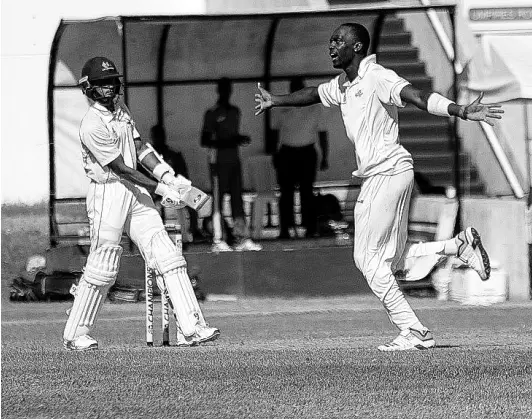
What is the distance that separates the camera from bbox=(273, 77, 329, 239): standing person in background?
2070 cm

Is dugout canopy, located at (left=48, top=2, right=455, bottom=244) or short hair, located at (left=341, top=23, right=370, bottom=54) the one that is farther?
dugout canopy, located at (left=48, top=2, right=455, bottom=244)

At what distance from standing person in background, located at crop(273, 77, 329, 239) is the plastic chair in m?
0.19

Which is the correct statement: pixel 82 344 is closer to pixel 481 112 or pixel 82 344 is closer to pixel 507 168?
pixel 481 112

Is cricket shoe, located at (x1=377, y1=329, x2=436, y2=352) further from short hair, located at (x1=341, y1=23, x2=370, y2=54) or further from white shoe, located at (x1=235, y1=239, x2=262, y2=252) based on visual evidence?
white shoe, located at (x1=235, y1=239, x2=262, y2=252)

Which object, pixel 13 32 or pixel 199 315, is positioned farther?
pixel 13 32

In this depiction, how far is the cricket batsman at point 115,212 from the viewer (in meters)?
11.5

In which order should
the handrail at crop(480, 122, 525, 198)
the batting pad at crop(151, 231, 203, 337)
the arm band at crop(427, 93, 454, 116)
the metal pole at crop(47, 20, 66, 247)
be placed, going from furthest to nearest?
the handrail at crop(480, 122, 525, 198)
the metal pole at crop(47, 20, 66, 247)
the batting pad at crop(151, 231, 203, 337)
the arm band at crop(427, 93, 454, 116)

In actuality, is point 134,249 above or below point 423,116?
below

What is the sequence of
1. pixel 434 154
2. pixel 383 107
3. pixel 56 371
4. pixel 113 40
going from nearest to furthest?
pixel 56 371 → pixel 383 107 → pixel 113 40 → pixel 434 154

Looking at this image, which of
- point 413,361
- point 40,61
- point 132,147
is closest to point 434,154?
point 40,61

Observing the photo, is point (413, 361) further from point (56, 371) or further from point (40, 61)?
point (40, 61)

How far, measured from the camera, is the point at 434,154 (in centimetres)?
2162

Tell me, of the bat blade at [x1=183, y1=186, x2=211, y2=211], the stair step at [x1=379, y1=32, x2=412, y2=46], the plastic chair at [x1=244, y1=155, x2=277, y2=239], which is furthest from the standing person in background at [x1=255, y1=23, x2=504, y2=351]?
the stair step at [x1=379, y1=32, x2=412, y2=46]

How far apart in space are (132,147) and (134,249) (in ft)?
24.1
